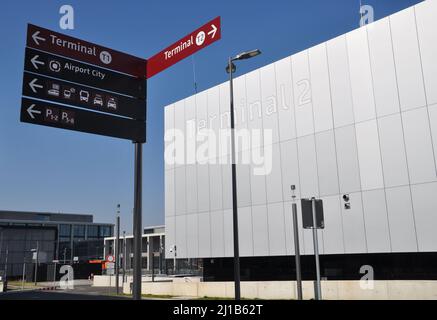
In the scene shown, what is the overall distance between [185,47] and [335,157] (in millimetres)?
19968

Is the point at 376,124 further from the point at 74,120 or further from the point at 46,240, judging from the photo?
the point at 46,240

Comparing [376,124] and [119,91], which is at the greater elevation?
[376,124]

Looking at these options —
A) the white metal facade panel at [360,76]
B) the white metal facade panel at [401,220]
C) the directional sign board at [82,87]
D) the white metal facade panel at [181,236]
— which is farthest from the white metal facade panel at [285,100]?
Result: the directional sign board at [82,87]

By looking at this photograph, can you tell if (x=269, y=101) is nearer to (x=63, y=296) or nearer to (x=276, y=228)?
(x=276, y=228)

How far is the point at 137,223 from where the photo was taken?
295 inches

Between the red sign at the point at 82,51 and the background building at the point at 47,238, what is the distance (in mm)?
62592

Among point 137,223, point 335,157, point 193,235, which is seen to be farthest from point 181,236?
point 137,223

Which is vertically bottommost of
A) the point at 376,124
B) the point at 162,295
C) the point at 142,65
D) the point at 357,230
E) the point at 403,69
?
the point at 162,295

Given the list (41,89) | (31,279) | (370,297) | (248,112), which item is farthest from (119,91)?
(31,279)

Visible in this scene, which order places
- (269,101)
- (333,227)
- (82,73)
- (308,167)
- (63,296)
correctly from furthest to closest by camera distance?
(63,296)
(269,101)
(308,167)
(333,227)
(82,73)

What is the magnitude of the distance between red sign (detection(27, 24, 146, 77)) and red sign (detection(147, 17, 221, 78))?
277 mm

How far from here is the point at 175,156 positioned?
36.9 metres

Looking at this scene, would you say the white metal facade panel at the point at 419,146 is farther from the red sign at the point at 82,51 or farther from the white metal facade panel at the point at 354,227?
the red sign at the point at 82,51

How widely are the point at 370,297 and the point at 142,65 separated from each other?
16708mm
